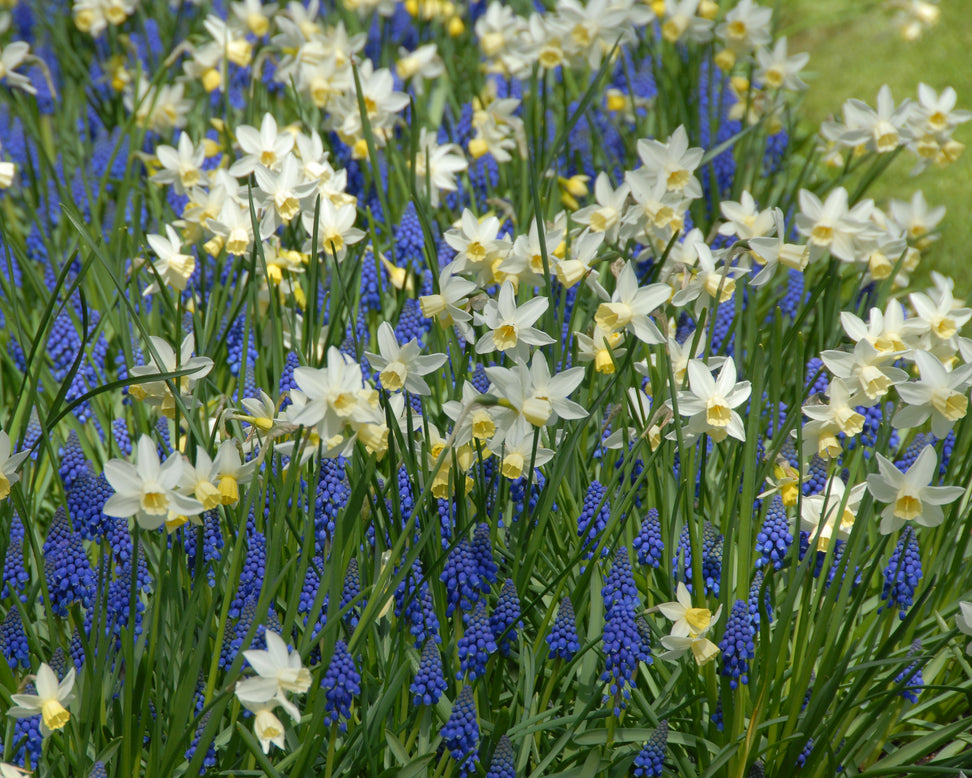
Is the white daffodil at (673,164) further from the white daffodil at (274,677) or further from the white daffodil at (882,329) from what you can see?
the white daffodil at (274,677)

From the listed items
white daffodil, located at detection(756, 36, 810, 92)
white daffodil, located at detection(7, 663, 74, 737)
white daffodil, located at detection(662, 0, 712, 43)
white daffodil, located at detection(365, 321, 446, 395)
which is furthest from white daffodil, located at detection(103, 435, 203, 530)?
white daffodil, located at detection(756, 36, 810, 92)

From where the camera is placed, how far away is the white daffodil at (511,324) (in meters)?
2.17

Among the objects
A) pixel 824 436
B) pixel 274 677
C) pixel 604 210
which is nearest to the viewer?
pixel 274 677

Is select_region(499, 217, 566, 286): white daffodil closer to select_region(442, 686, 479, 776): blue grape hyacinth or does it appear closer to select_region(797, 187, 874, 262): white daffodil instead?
select_region(797, 187, 874, 262): white daffodil

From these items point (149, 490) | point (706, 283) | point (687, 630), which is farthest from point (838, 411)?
point (149, 490)

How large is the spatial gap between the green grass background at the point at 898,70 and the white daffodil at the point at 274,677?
387 centimetres

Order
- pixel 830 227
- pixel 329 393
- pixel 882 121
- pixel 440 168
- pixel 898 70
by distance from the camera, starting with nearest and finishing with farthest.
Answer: pixel 329 393 → pixel 830 227 → pixel 882 121 → pixel 440 168 → pixel 898 70

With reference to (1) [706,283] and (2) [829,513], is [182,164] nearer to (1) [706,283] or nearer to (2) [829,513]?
(1) [706,283]

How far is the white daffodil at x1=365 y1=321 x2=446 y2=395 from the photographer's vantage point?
207 centimetres

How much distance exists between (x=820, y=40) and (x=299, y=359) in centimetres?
534

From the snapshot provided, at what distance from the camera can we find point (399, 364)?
209 centimetres

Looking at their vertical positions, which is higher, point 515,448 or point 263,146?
point 263,146

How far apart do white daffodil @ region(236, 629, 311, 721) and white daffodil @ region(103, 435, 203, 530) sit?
302 millimetres

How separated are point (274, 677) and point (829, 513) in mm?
1328
